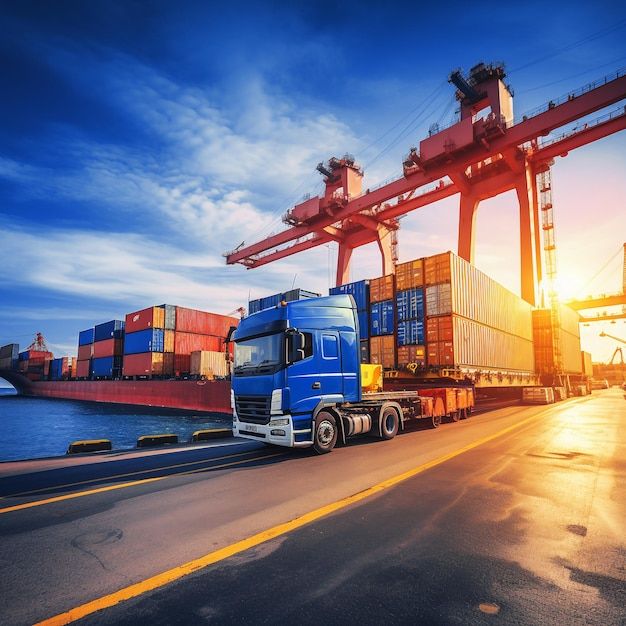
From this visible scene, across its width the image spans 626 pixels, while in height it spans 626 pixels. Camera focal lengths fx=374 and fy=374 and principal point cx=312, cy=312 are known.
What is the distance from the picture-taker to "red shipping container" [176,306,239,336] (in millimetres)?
42469

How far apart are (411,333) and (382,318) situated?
203 cm

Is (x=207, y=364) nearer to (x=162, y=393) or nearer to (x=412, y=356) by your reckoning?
(x=162, y=393)

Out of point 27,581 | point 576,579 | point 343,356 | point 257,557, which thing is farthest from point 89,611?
point 343,356

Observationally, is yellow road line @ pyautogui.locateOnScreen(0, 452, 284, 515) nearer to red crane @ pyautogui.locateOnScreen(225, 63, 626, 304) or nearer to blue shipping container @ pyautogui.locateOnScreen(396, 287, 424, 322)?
blue shipping container @ pyautogui.locateOnScreen(396, 287, 424, 322)

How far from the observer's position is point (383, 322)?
19.4 m

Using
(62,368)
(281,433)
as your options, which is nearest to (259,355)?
(281,433)

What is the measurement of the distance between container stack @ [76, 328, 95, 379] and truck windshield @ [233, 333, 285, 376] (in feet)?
171

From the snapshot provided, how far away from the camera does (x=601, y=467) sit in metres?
7.32

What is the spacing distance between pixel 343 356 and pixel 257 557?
6225mm

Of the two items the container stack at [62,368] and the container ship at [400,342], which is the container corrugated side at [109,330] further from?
the container stack at [62,368]

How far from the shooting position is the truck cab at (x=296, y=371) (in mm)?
8297

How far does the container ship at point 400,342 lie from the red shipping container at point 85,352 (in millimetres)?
290

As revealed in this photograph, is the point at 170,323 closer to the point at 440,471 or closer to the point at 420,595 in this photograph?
the point at 440,471

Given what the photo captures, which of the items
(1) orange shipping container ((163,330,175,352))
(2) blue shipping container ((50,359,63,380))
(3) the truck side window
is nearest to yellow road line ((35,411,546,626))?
(3) the truck side window
